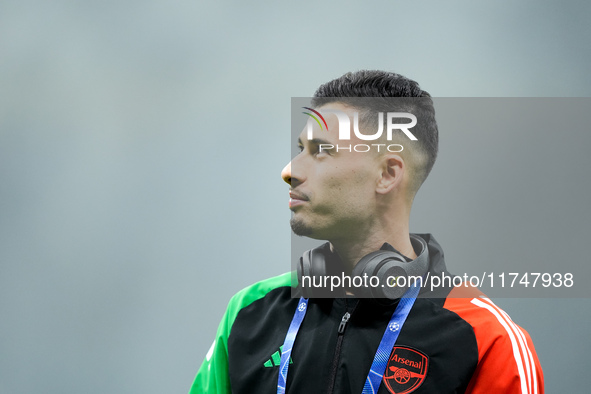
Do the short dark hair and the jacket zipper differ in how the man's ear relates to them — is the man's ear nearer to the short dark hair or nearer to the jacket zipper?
the short dark hair

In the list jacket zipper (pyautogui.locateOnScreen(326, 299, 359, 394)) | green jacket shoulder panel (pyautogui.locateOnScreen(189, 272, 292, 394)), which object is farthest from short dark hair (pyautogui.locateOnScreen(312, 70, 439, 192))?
green jacket shoulder panel (pyautogui.locateOnScreen(189, 272, 292, 394))

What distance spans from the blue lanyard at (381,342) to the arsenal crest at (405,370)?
0.05ft

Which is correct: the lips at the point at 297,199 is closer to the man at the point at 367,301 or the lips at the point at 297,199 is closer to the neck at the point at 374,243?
the man at the point at 367,301

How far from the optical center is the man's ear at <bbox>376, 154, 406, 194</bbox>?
1351mm

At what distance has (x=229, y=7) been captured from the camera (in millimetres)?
2582

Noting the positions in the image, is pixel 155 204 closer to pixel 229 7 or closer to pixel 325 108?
pixel 229 7

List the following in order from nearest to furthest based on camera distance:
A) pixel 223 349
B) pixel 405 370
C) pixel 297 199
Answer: pixel 405 370 → pixel 297 199 → pixel 223 349

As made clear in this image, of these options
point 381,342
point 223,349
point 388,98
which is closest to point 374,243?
point 381,342

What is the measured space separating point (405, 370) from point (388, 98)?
2.01ft

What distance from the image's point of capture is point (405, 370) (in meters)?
1.23

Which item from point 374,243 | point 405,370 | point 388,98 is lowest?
point 405,370

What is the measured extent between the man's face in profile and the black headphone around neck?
0.26 feet

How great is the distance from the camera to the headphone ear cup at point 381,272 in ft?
4.08

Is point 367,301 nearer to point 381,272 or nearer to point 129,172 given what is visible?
point 381,272
